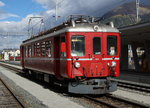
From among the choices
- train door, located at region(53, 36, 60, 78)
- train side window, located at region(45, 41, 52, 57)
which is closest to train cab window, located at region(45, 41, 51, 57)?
train side window, located at region(45, 41, 52, 57)

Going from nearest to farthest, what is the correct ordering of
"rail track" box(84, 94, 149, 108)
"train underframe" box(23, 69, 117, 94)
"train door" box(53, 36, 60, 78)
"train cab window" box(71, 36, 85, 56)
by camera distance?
"rail track" box(84, 94, 149, 108), "train underframe" box(23, 69, 117, 94), "train cab window" box(71, 36, 85, 56), "train door" box(53, 36, 60, 78)

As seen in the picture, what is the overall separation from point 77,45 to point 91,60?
859 millimetres

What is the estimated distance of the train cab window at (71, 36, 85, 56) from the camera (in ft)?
30.7

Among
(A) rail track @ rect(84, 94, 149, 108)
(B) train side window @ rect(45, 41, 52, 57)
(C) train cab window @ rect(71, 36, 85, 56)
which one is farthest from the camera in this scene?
(B) train side window @ rect(45, 41, 52, 57)

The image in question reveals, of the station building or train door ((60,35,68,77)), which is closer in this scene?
train door ((60,35,68,77))

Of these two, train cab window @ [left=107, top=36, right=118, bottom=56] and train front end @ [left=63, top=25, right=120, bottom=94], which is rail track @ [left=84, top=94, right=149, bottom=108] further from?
train cab window @ [left=107, top=36, right=118, bottom=56]

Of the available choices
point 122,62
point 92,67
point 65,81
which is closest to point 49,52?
point 65,81

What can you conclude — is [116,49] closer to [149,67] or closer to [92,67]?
[92,67]

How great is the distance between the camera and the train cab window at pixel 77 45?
936 centimetres

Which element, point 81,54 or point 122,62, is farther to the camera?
point 122,62

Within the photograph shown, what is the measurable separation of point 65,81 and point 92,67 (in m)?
1.52

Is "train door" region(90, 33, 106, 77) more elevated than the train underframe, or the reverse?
"train door" region(90, 33, 106, 77)

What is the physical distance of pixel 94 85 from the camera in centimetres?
926

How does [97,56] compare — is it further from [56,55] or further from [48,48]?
[48,48]
